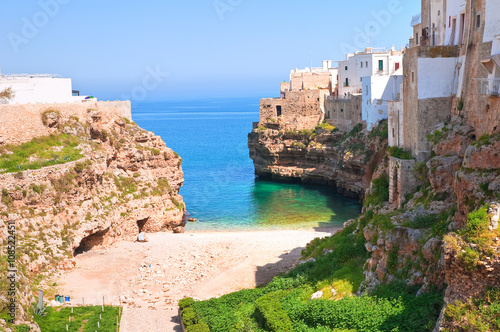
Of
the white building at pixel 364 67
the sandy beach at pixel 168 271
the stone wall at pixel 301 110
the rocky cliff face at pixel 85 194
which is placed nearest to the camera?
the sandy beach at pixel 168 271

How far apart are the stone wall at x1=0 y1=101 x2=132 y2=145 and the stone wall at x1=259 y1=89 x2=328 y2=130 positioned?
1062 inches

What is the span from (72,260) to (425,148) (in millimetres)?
19653

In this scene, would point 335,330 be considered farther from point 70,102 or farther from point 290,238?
point 70,102

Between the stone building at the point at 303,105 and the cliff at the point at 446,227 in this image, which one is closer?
the cliff at the point at 446,227

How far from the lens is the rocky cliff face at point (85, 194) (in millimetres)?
→ 30859

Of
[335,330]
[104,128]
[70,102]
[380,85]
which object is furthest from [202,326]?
[380,85]

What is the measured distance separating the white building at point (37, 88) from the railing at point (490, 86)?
2966 cm

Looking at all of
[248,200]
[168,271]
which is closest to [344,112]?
[248,200]

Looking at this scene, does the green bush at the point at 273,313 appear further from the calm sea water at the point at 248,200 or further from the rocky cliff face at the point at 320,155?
the rocky cliff face at the point at 320,155

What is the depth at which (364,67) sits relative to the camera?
2331 inches

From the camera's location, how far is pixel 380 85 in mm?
46375

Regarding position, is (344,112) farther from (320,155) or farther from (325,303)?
(325,303)

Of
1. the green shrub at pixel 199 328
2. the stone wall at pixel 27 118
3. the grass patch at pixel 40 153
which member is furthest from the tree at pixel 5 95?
the green shrub at pixel 199 328

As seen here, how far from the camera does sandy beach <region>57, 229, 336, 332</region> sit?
27.6 m
